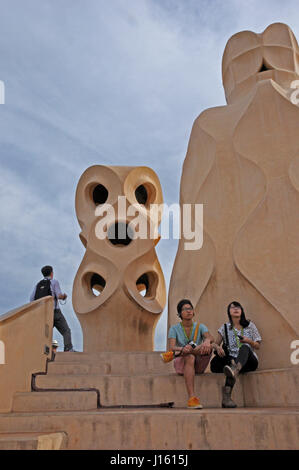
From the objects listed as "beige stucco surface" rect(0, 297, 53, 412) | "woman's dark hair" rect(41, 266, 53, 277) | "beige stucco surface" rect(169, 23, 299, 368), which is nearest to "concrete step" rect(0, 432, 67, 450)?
"beige stucco surface" rect(0, 297, 53, 412)

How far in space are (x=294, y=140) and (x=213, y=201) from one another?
1530 millimetres

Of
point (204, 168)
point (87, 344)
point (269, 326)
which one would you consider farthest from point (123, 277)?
point (269, 326)

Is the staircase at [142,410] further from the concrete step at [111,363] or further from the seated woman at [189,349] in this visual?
the seated woman at [189,349]

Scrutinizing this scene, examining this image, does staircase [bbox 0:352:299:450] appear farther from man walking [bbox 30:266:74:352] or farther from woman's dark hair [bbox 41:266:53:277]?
woman's dark hair [bbox 41:266:53:277]

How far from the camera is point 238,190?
20.2 ft

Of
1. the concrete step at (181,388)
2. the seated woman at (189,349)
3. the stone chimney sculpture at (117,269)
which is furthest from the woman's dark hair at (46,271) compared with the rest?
A: the stone chimney sculpture at (117,269)

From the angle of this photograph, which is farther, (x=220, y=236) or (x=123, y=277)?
(x=123, y=277)

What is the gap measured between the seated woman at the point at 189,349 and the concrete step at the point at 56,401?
32.9 inches

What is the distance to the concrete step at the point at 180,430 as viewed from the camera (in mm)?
2873

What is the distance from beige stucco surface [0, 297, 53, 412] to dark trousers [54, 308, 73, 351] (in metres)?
1.36

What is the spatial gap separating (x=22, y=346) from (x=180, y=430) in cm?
204

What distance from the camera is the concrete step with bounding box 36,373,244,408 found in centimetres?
392
